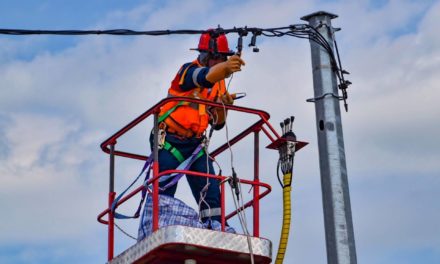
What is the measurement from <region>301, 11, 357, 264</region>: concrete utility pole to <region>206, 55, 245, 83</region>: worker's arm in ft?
2.51

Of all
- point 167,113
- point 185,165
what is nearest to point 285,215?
point 185,165

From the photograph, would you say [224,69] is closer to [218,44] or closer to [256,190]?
[218,44]

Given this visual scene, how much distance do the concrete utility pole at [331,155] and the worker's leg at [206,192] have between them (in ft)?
5.16

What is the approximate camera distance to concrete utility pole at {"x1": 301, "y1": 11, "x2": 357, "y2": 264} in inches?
357

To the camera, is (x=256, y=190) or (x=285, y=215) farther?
(x=256, y=190)

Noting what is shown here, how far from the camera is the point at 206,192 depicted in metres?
10.7

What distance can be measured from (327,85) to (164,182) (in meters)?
2.03

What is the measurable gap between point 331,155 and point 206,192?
1788 mm

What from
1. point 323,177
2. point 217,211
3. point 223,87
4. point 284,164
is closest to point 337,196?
point 323,177

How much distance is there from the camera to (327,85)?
32.1ft

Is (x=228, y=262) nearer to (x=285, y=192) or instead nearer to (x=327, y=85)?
(x=285, y=192)

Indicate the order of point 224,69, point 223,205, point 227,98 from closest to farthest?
point 223,205 → point 224,69 → point 227,98

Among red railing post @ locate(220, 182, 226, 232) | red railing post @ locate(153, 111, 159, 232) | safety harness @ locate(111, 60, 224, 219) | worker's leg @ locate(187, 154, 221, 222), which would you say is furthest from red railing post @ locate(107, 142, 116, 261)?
red railing post @ locate(220, 182, 226, 232)

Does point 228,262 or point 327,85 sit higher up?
point 327,85
